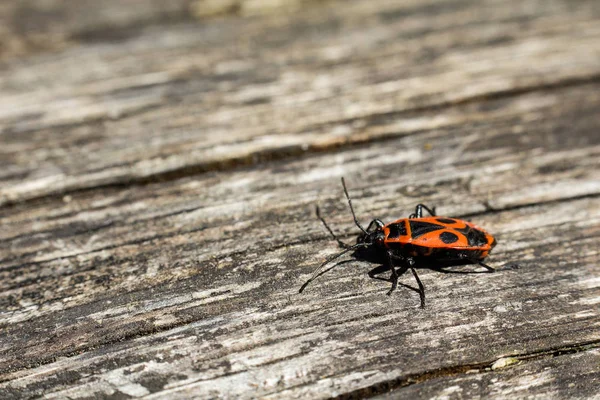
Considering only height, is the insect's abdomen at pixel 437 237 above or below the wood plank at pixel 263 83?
below

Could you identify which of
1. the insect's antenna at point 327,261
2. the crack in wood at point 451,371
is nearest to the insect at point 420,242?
the insect's antenna at point 327,261

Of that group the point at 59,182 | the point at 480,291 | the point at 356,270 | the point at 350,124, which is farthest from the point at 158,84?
the point at 480,291

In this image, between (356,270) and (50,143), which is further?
(50,143)

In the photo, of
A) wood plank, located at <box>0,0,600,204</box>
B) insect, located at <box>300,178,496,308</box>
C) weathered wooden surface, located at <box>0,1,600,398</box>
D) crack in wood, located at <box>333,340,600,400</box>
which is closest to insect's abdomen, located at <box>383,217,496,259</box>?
insect, located at <box>300,178,496,308</box>

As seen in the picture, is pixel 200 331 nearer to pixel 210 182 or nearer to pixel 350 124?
pixel 210 182

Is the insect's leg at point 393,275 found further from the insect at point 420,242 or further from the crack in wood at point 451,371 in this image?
the crack in wood at point 451,371

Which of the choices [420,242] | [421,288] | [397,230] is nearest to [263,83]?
[397,230]

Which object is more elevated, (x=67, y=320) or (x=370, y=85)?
(x=370, y=85)
